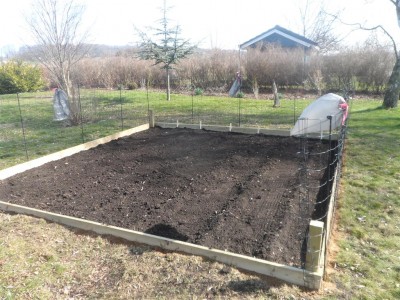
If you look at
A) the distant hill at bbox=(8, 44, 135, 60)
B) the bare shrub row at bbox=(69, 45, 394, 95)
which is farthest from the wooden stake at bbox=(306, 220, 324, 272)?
the bare shrub row at bbox=(69, 45, 394, 95)

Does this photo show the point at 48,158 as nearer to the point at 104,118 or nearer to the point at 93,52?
the point at 104,118

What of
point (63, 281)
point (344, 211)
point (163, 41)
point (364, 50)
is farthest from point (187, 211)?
point (364, 50)

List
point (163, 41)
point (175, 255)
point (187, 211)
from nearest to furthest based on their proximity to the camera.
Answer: point (175, 255) < point (187, 211) < point (163, 41)

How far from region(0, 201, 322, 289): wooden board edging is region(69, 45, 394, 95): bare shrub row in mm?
12648

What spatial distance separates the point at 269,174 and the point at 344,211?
1.21 meters

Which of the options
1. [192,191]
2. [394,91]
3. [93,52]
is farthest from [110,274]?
[93,52]

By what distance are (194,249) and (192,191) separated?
1.37m

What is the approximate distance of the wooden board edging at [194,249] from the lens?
2.61 metres

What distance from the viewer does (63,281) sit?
2770 millimetres

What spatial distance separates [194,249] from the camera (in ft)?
9.91

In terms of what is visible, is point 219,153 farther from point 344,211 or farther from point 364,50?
point 364,50

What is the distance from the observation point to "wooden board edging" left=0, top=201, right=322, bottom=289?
2613mm

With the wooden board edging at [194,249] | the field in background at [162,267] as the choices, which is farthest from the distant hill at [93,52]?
the field in background at [162,267]

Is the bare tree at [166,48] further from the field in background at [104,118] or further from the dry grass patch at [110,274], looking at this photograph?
the dry grass patch at [110,274]
